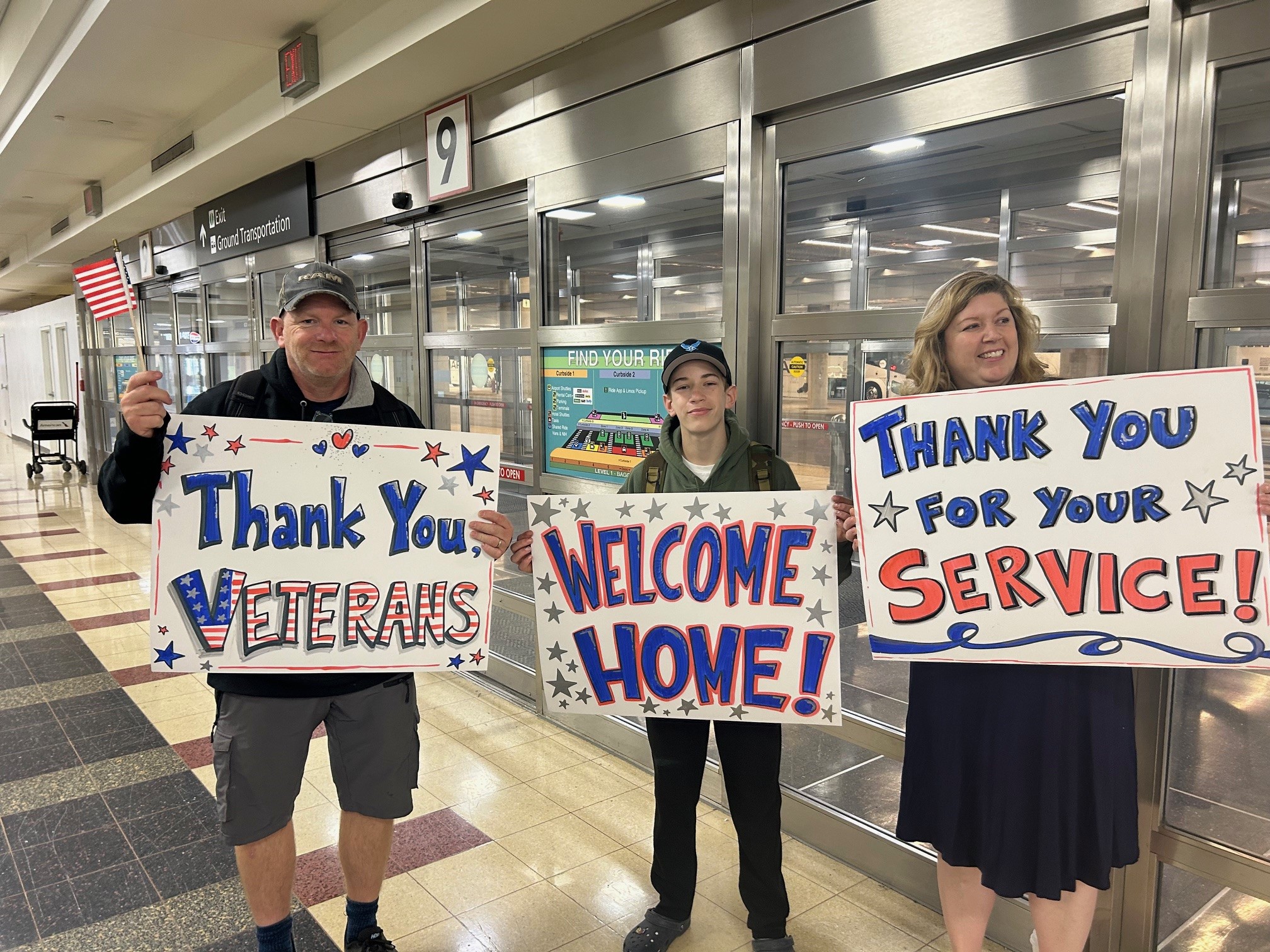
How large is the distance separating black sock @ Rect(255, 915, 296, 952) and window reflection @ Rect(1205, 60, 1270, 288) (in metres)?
2.73

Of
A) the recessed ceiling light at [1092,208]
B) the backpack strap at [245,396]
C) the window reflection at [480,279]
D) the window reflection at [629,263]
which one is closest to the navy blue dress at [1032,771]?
the recessed ceiling light at [1092,208]

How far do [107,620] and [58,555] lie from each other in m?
2.44

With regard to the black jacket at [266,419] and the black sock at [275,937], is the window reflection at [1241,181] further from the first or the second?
the black sock at [275,937]

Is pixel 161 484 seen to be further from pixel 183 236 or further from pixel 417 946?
pixel 183 236

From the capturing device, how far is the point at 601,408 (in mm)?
3621

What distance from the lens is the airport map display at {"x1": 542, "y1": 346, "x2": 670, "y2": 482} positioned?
3398 millimetres

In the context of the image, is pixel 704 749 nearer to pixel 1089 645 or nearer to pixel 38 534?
pixel 1089 645

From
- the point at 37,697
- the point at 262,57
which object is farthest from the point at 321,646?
the point at 262,57

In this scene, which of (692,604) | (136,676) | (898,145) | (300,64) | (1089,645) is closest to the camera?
(1089,645)

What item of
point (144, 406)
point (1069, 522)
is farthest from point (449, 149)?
point (1069, 522)

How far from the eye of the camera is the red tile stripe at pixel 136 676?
436 cm

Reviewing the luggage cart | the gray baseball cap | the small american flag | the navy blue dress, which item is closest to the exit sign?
the small american flag

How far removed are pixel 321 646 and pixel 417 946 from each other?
96 cm

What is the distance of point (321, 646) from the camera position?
2.03m
